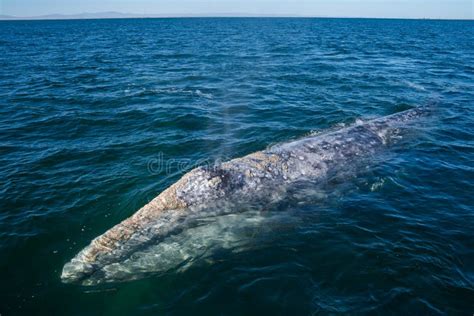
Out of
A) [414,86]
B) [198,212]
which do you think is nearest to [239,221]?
[198,212]

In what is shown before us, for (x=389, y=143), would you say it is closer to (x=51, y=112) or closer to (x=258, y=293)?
(x=258, y=293)

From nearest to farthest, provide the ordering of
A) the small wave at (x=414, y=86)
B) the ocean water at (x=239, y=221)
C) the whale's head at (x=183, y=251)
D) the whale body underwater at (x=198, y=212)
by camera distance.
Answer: the ocean water at (x=239, y=221) → the whale's head at (x=183, y=251) → the whale body underwater at (x=198, y=212) → the small wave at (x=414, y=86)

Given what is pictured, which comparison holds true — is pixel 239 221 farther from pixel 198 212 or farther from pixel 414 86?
pixel 414 86

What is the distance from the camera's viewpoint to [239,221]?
9.16m

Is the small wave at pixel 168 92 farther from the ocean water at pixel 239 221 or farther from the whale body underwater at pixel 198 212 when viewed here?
the whale body underwater at pixel 198 212

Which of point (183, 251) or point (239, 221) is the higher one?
point (239, 221)

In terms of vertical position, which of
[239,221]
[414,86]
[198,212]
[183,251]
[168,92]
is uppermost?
[414,86]

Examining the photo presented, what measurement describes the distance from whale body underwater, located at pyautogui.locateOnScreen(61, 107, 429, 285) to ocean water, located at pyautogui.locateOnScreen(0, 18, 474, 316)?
38 centimetres

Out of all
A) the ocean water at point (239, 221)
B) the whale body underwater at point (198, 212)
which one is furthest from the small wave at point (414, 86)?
the whale body underwater at point (198, 212)

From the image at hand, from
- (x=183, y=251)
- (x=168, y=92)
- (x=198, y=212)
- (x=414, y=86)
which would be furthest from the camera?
(x=414, y=86)

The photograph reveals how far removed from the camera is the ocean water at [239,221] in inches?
289

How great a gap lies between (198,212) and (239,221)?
110 cm

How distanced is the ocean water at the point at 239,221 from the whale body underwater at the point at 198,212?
1.24 ft

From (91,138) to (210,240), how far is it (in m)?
9.53
